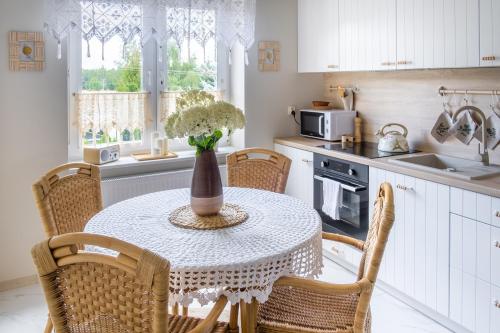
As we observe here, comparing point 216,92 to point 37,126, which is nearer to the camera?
point 37,126

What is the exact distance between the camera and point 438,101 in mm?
3053

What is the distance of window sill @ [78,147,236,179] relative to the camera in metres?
3.31

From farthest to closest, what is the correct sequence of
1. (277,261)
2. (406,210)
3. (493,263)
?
1. (406,210)
2. (493,263)
3. (277,261)

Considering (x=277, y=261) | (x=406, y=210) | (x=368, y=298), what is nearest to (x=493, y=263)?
(x=406, y=210)

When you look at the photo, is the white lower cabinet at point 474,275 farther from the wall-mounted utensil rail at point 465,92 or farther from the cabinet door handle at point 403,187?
the wall-mounted utensil rail at point 465,92

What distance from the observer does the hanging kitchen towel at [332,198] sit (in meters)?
3.22

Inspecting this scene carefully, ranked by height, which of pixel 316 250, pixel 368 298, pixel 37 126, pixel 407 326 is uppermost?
pixel 37 126

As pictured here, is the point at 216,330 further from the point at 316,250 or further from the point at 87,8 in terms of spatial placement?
the point at 87,8

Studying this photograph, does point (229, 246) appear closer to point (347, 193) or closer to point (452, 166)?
point (347, 193)

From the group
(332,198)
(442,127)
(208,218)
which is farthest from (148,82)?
(442,127)

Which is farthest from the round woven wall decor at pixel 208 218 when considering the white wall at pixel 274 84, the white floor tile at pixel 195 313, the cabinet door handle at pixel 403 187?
the white wall at pixel 274 84

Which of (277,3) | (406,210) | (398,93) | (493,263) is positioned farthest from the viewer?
→ (277,3)

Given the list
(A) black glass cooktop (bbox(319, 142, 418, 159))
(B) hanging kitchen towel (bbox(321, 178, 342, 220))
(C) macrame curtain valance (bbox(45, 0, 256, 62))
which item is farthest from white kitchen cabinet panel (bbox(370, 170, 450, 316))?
(C) macrame curtain valance (bbox(45, 0, 256, 62))

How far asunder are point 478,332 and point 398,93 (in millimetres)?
1813
